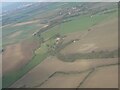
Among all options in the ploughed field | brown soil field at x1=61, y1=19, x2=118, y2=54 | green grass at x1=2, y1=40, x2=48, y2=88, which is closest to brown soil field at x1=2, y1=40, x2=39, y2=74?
green grass at x1=2, y1=40, x2=48, y2=88

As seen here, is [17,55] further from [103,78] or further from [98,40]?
[103,78]

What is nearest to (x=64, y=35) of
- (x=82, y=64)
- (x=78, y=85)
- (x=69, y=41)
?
(x=69, y=41)

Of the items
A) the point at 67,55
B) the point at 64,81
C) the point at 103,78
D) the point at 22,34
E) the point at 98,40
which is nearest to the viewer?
the point at 103,78

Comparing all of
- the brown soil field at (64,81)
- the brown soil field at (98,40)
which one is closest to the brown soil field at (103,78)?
the brown soil field at (64,81)

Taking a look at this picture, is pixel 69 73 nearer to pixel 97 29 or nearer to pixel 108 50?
pixel 108 50

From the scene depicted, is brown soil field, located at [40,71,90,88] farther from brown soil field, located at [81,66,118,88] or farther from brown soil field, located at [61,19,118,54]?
brown soil field, located at [61,19,118,54]

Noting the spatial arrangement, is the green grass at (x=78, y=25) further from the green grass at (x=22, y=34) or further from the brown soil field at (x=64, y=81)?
the brown soil field at (x=64, y=81)

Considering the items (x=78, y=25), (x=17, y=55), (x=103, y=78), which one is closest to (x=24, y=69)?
(x=17, y=55)

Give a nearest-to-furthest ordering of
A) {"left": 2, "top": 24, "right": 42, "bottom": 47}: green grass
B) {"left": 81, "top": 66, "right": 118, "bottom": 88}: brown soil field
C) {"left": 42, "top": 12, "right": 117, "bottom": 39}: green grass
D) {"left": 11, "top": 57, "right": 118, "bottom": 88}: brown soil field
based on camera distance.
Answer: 1. {"left": 81, "top": 66, "right": 118, "bottom": 88}: brown soil field
2. {"left": 11, "top": 57, "right": 118, "bottom": 88}: brown soil field
3. {"left": 42, "top": 12, "right": 117, "bottom": 39}: green grass
4. {"left": 2, "top": 24, "right": 42, "bottom": 47}: green grass
